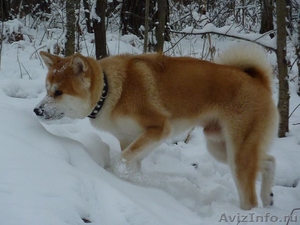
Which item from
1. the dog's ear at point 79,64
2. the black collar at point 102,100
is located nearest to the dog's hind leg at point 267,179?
the black collar at point 102,100

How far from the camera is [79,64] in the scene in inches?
133

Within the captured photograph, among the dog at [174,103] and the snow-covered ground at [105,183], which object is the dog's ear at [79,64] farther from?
the snow-covered ground at [105,183]

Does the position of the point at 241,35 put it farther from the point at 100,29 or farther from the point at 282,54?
the point at 100,29

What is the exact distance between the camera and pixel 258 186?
12.7 feet

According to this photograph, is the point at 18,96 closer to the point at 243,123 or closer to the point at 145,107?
the point at 145,107

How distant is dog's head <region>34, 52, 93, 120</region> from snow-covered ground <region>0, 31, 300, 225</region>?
224 millimetres

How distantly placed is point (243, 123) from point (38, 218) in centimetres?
210

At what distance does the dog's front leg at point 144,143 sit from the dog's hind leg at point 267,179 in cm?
95

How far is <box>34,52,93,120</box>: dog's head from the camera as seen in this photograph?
3377 millimetres

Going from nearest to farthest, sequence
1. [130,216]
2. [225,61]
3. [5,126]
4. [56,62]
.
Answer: [130,216] < [5,126] < [56,62] < [225,61]

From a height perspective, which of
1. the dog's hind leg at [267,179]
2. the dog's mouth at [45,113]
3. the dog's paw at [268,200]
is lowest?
the dog's paw at [268,200]

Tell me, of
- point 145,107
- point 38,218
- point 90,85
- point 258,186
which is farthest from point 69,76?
point 258,186

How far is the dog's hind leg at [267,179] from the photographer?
3412mm

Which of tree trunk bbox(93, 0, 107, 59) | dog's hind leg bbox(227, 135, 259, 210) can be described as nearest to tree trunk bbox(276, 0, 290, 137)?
dog's hind leg bbox(227, 135, 259, 210)
